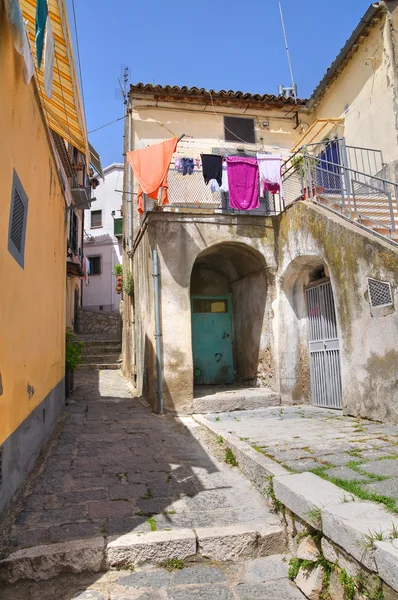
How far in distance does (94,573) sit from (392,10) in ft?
42.4

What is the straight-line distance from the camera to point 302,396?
8.90 metres

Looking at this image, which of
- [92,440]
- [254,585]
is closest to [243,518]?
[254,585]

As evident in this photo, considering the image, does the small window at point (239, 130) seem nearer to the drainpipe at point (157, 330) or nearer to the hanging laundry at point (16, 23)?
the drainpipe at point (157, 330)

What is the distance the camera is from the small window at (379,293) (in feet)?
19.3

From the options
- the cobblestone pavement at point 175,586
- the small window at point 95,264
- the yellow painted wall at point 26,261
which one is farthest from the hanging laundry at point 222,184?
the small window at point 95,264

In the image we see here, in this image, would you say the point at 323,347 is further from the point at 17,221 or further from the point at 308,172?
the point at 17,221

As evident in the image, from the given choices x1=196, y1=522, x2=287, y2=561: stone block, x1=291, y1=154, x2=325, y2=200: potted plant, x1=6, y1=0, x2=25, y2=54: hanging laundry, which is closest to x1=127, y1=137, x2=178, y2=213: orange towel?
x1=291, y1=154, x2=325, y2=200: potted plant

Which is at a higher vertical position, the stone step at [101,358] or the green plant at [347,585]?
the stone step at [101,358]

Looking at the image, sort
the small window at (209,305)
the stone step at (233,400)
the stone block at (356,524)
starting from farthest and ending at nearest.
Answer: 1. the small window at (209,305)
2. the stone step at (233,400)
3. the stone block at (356,524)

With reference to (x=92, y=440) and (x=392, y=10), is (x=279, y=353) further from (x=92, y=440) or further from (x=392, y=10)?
(x=392, y=10)

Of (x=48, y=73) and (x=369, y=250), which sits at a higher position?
(x=48, y=73)

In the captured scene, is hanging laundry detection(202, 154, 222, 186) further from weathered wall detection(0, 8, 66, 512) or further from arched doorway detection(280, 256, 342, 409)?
weathered wall detection(0, 8, 66, 512)

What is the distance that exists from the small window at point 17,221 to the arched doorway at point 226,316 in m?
5.91

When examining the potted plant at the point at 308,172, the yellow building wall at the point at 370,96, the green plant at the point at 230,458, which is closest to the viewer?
the green plant at the point at 230,458
